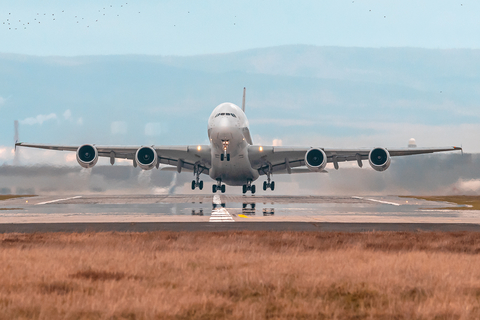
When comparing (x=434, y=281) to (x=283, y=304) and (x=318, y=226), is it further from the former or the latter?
(x=318, y=226)

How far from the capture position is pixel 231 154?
4000 centimetres

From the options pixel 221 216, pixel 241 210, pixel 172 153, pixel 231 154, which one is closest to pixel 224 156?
pixel 231 154

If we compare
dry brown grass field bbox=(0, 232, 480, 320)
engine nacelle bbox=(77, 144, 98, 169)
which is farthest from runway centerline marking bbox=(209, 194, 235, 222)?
engine nacelle bbox=(77, 144, 98, 169)

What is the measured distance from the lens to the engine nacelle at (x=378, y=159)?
40.6 meters

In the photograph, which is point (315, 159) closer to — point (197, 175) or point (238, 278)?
point (197, 175)

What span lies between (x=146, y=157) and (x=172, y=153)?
2.84 metres

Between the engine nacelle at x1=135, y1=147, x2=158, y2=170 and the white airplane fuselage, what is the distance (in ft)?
15.2

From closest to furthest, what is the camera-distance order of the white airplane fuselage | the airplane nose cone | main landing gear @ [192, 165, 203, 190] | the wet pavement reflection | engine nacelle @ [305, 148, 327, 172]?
the wet pavement reflection → the airplane nose cone → the white airplane fuselage → engine nacelle @ [305, 148, 327, 172] → main landing gear @ [192, 165, 203, 190]

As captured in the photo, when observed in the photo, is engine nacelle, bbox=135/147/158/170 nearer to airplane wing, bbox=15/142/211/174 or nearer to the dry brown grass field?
airplane wing, bbox=15/142/211/174

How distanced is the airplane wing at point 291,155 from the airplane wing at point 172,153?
4136 millimetres

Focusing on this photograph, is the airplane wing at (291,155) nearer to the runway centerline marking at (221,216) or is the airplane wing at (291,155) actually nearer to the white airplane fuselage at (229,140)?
the white airplane fuselage at (229,140)

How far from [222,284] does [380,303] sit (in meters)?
2.62

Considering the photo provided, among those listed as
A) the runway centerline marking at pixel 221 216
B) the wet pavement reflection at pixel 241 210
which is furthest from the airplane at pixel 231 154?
the runway centerline marking at pixel 221 216

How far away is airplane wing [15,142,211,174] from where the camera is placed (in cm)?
4191
